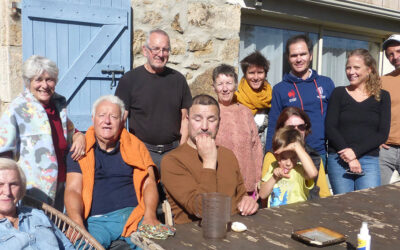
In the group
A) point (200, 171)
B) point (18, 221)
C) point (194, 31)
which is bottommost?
point (18, 221)

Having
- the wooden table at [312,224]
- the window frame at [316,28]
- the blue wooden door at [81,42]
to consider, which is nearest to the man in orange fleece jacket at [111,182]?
the wooden table at [312,224]

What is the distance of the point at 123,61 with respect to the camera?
367cm

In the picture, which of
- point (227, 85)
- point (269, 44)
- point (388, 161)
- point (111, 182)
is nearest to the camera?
point (111, 182)

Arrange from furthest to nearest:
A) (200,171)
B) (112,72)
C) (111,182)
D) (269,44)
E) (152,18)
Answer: (269,44), (152,18), (112,72), (111,182), (200,171)

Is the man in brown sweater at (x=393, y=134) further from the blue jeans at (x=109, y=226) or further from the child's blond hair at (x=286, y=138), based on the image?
the blue jeans at (x=109, y=226)

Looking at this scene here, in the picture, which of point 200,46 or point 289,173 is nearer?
point 289,173

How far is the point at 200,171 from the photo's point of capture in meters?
2.12

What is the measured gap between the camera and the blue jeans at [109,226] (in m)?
2.34

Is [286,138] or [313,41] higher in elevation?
[313,41]

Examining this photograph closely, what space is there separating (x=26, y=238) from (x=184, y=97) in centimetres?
176

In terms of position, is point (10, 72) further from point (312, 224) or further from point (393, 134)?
point (393, 134)

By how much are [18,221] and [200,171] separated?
94cm

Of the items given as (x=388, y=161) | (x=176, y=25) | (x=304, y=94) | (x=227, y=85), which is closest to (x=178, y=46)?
(x=176, y=25)

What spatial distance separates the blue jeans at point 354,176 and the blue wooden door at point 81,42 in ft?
6.70
